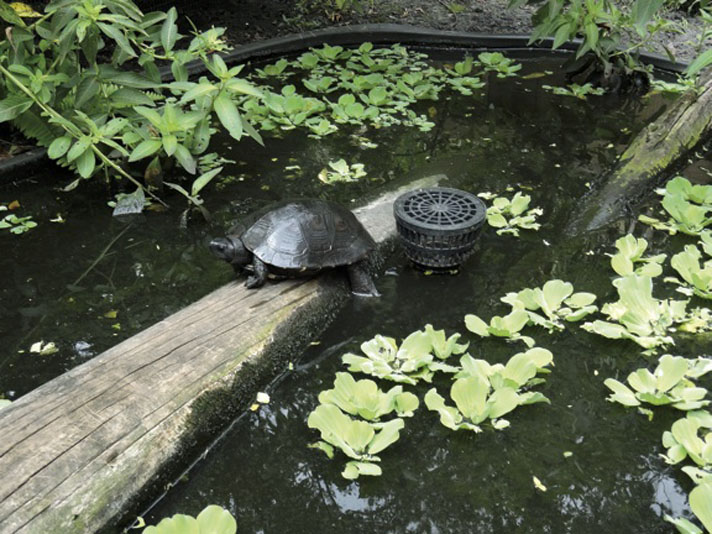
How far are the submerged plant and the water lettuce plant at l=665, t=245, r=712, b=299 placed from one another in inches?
83.2

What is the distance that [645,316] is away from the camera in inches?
120

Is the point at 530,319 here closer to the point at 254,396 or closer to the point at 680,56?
the point at 254,396

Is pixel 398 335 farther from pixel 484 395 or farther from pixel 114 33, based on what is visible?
pixel 114 33

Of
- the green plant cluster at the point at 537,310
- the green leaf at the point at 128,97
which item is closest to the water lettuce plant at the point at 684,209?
the green plant cluster at the point at 537,310

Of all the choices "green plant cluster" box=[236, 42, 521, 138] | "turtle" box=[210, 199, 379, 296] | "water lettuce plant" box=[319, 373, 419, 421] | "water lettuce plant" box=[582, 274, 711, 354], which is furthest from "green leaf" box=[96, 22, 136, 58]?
"water lettuce plant" box=[582, 274, 711, 354]

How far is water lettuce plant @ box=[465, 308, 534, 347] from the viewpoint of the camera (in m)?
2.95

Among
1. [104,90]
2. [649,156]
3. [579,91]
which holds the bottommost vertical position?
[579,91]

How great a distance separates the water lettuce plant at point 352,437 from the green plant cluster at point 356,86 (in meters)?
3.04

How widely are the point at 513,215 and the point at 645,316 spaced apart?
1230 mm

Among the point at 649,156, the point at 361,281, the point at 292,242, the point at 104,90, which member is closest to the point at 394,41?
the point at 649,156

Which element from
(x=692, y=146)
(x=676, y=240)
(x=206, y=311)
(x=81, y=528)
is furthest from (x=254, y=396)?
(x=692, y=146)

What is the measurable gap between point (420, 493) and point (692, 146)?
3834mm

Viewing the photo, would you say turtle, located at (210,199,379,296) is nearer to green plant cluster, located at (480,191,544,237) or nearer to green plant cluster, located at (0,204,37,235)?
green plant cluster, located at (480,191,544,237)

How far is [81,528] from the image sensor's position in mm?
1922
